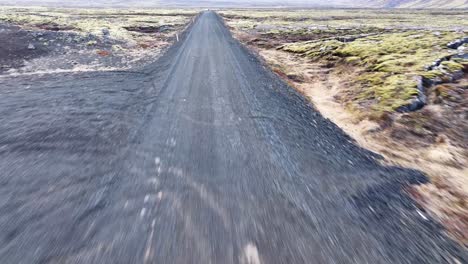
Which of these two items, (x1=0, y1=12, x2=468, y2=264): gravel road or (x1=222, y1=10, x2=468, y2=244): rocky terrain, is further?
(x1=222, y1=10, x2=468, y2=244): rocky terrain

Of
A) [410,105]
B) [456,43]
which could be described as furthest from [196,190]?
[456,43]

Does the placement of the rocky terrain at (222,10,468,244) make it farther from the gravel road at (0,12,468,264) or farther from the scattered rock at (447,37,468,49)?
the gravel road at (0,12,468,264)

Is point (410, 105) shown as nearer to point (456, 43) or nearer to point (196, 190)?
point (196, 190)

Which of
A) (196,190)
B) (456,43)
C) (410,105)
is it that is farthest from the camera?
(456,43)

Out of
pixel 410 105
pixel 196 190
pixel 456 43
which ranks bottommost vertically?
pixel 410 105

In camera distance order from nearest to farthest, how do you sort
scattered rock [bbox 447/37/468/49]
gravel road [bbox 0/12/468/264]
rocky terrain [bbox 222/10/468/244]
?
gravel road [bbox 0/12/468/264]
rocky terrain [bbox 222/10/468/244]
scattered rock [bbox 447/37/468/49]

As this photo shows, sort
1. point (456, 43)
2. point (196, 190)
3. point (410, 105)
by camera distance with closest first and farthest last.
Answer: point (196, 190), point (410, 105), point (456, 43)

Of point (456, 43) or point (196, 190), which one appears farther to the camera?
point (456, 43)

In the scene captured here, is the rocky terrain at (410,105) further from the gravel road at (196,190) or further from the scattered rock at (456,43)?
the gravel road at (196,190)

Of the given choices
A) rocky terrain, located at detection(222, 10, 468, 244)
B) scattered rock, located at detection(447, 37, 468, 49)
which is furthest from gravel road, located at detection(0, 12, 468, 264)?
scattered rock, located at detection(447, 37, 468, 49)
